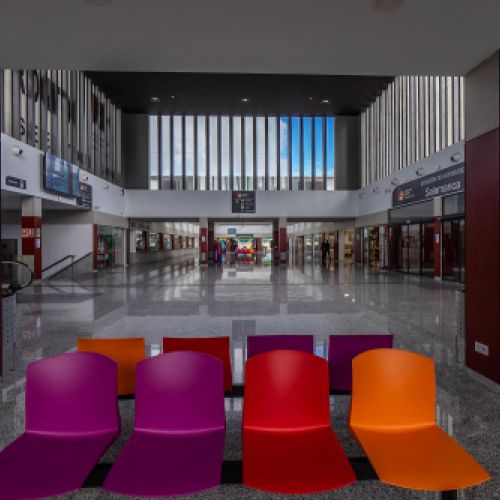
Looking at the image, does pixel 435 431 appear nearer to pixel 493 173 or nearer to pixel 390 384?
pixel 390 384

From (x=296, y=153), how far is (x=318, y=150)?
5.06 feet

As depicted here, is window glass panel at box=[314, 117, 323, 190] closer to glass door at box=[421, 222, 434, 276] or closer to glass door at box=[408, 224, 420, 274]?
glass door at box=[408, 224, 420, 274]

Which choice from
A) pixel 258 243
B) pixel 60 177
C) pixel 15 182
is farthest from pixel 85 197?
pixel 258 243

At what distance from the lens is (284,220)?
25.9m

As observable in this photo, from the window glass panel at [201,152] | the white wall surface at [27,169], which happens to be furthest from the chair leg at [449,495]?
the window glass panel at [201,152]

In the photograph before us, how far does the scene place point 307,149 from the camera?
27.0 meters

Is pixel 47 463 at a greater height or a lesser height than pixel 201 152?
lesser

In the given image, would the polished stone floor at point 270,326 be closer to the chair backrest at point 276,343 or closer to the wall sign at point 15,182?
A: the chair backrest at point 276,343

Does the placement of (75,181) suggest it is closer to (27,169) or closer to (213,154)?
(27,169)

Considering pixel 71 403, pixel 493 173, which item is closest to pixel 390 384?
pixel 71 403

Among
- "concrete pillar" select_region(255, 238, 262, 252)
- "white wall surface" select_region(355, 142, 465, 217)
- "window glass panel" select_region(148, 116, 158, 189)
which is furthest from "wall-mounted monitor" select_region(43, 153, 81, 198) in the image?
"concrete pillar" select_region(255, 238, 262, 252)

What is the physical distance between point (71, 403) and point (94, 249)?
19180 millimetres

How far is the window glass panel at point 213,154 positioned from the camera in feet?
87.3

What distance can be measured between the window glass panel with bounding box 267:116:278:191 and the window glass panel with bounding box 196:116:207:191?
4.44 metres
